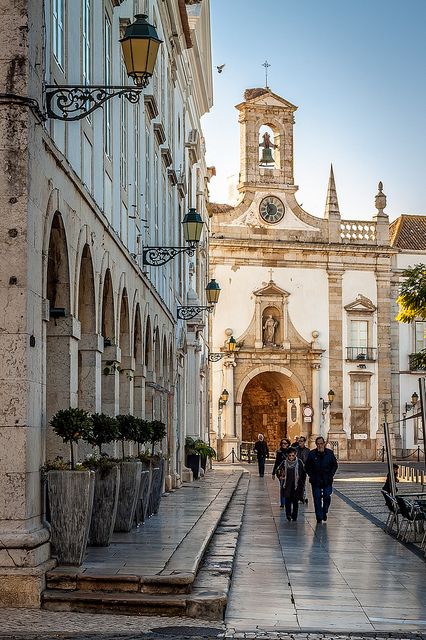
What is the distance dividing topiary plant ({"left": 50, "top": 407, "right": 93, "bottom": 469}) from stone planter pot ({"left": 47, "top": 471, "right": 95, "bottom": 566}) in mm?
389

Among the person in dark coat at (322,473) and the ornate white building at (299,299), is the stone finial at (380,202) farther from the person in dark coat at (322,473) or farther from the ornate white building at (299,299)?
the person in dark coat at (322,473)

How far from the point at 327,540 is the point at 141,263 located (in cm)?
628

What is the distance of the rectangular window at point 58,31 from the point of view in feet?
41.3

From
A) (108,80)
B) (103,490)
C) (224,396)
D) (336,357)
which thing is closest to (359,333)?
(336,357)

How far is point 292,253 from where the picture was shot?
62.5 meters

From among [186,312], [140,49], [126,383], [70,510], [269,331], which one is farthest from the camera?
[269,331]

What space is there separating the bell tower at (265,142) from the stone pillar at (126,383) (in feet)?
143

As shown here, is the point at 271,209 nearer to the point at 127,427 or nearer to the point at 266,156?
the point at 266,156

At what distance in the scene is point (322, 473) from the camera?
22125mm

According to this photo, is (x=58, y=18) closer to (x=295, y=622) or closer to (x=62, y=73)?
(x=62, y=73)

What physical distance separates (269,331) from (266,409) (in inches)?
242

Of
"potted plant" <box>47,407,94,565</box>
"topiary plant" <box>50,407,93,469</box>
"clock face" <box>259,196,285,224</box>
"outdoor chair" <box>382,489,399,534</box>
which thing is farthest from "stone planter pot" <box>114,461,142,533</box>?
"clock face" <box>259,196,285,224</box>

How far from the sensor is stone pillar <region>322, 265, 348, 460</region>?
6094 cm

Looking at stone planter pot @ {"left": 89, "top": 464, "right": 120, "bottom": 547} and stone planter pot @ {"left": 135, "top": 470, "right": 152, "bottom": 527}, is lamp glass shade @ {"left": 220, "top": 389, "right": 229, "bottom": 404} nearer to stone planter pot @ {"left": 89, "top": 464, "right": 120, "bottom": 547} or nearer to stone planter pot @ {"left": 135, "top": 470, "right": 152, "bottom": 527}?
stone planter pot @ {"left": 135, "top": 470, "right": 152, "bottom": 527}
